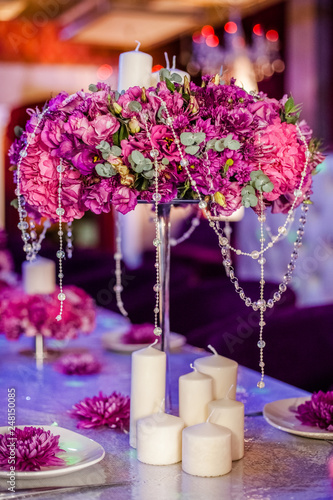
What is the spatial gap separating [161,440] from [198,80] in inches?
29.6

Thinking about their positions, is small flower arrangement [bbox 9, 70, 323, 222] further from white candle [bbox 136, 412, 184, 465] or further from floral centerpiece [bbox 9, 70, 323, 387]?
white candle [bbox 136, 412, 184, 465]

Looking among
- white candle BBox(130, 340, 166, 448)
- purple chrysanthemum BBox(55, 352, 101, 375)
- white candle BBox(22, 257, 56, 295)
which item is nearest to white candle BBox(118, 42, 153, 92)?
white candle BBox(130, 340, 166, 448)

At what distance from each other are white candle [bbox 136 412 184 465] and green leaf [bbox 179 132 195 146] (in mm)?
490

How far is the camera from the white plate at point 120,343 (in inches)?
86.4

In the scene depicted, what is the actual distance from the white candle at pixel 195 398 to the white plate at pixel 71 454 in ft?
0.56

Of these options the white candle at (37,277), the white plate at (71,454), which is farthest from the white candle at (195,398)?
the white candle at (37,277)

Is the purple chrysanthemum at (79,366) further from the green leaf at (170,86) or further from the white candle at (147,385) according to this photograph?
the green leaf at (170,86)

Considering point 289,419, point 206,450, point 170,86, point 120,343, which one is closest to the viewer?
point 206,450

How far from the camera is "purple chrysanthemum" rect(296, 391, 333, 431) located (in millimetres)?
1384

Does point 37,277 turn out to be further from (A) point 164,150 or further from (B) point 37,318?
(A) point 164,150

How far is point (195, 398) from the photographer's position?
1266mm

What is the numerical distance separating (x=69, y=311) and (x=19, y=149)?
844 mm

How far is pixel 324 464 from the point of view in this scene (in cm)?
122

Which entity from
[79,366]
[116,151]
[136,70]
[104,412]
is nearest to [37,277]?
[79,366]
